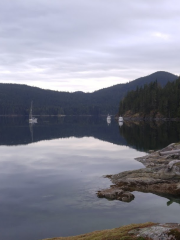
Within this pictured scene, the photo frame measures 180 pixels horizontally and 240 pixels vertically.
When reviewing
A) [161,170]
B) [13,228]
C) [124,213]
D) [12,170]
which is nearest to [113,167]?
[161,170]

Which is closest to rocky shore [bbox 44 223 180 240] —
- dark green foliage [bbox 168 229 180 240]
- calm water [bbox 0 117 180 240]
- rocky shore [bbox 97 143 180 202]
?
dark green foliage [bbox 168 229 180 240]

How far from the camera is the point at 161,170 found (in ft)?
→ 91.3

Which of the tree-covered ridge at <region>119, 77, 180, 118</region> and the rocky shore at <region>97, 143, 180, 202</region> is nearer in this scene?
the rocky shore at <region>97, 143, 180, 202</region>

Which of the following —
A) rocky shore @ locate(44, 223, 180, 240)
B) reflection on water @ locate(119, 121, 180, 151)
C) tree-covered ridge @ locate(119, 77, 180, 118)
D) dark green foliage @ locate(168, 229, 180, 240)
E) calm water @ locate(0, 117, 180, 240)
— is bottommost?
calm water @ locate(0, 117, 180, 240)

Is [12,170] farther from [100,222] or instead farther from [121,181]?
[100,222]

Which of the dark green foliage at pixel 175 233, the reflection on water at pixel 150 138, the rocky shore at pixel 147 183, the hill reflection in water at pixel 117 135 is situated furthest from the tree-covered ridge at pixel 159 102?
the dark green foliage at pixel 175 233

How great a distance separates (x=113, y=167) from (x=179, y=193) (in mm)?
12313

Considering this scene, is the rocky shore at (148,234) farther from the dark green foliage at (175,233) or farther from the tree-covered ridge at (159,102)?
the tree-covered ridge at (159,102)

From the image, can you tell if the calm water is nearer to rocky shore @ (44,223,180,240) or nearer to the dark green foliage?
rocky shore @ (44,223,180,240)

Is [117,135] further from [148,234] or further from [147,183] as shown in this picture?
[148,234]

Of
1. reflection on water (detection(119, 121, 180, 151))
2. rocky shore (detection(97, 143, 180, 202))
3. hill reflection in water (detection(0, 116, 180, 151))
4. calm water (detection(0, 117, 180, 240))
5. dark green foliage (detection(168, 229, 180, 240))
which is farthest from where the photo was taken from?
hill reflection in water (detection(0, 116, 180, 151))

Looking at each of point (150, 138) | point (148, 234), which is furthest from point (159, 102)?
point (148, 234)

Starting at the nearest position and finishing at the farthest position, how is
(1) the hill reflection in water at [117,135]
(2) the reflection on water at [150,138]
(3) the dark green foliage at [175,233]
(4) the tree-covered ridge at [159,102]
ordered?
(3) the dark green foliage at [175,233] → (2) the reflection on water at [150,138] → (1) the hill reflection in water at [117,135] → (4) the tree-covered ridge at [159,102]

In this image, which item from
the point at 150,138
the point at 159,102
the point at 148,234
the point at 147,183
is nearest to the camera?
the point at 148,234
